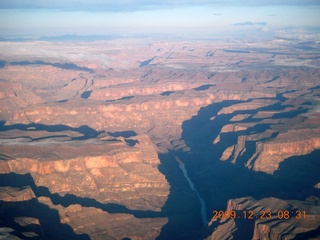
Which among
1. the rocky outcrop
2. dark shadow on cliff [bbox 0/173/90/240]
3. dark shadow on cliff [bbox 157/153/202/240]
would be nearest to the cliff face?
dark shadow on cliff [bbox 157/153/202/240]

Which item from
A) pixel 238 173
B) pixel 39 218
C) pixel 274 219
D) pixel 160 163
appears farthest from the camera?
pixel 160 163

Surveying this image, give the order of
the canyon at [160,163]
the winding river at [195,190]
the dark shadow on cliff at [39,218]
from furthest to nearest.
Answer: the winding river at [195,190]
the canyon at [160,163]
the dark shadow on cliff at [39,218]

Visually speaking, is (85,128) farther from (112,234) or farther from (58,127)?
(112,234)

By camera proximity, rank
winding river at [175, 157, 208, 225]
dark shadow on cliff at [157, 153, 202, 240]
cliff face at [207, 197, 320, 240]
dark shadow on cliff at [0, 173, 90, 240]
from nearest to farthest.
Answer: cliff face at [207, 197, 320, 240] < dark shadow on cliff at [0, 173, 90, 240] < dark shadow on cliff at [157, 153, 202, 240] < winding river at [175, 157, 208, 225]

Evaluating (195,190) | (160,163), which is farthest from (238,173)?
(160,163)

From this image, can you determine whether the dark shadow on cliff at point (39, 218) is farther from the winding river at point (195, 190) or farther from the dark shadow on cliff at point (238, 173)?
the dark shadow on cliff at point (238, 173)

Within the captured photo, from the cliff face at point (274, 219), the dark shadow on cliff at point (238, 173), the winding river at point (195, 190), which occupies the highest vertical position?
the cliff face at point (274, 219)
